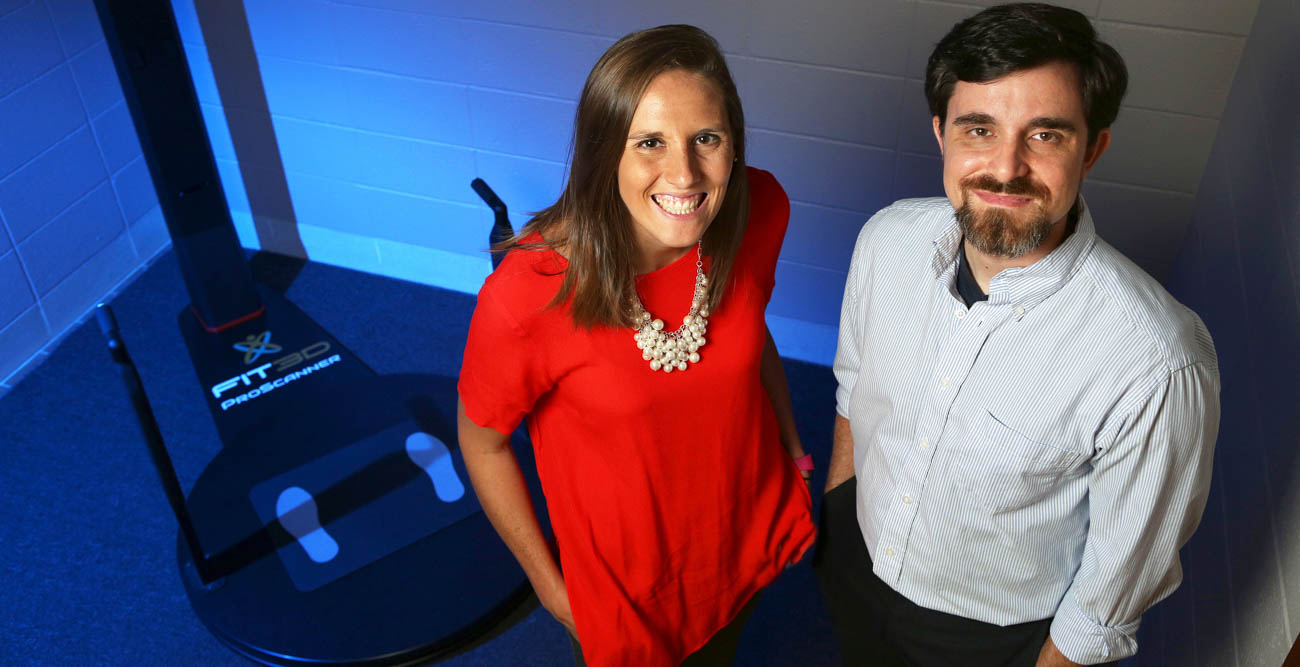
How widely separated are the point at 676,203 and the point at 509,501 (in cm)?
63

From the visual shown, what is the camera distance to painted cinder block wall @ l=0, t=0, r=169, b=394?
3436mm

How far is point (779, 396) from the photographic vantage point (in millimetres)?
2135

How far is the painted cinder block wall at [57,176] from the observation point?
3.44m

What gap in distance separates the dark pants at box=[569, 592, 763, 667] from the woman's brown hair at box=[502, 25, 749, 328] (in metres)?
0.75

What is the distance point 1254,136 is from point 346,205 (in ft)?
9.75

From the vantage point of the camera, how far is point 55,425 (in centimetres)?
342

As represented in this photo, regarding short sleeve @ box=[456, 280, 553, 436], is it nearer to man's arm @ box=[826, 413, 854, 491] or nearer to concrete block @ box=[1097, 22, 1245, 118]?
man's arm @ box=[826, 413, 854, 491]

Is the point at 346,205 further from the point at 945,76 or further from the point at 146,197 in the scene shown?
the point at 945,76

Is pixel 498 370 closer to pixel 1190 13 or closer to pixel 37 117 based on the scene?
pixel 1190 13

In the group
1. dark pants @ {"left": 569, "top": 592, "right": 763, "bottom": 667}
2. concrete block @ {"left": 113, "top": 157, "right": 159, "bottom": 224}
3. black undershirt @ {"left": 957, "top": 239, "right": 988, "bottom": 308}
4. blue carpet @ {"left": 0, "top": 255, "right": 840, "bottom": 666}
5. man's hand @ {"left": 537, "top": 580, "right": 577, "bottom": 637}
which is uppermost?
black undershirt @ {"left": 957, "top": 239, "right": 988, "bottom": 308}

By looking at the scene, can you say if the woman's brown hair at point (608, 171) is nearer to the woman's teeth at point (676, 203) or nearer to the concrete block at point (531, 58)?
the woman's teeth at point (676, 203)

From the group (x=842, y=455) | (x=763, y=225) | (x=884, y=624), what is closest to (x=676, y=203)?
(x=763, y=225)

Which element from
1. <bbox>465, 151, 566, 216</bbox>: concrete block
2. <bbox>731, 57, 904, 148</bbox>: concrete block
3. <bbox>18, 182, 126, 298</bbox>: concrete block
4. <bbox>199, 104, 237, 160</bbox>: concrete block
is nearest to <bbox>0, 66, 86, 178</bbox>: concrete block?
<bbox>18, 182, 126, 298</bbox>: concrete block

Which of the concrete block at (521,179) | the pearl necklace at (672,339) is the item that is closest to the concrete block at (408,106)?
the concrete block at (521,179)
